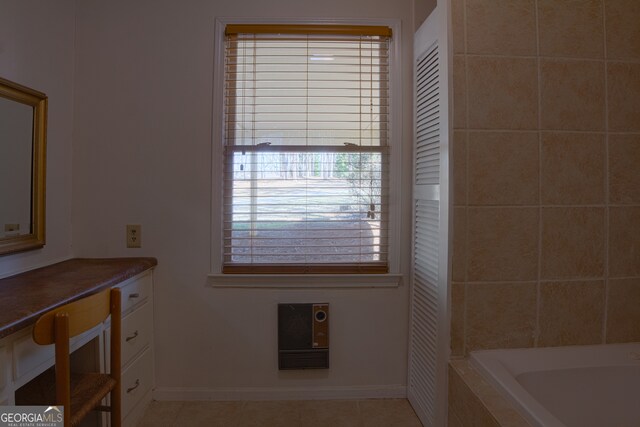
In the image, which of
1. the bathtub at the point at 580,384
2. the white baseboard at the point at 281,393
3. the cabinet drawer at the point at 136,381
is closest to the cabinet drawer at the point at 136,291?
the cabinet drawer at the point at 136,381

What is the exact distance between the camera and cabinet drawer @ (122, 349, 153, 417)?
5.05 ft

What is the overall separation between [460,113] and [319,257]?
973 millimetres

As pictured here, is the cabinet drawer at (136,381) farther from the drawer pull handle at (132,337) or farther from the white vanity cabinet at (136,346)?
the drawer pull handle at (132,337)

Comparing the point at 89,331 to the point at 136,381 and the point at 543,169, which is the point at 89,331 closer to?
the point at 136,381

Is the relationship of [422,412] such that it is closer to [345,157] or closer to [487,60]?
[345,157]

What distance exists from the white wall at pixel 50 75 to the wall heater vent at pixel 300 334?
3.79ft

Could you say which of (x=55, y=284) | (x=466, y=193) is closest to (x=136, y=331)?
(x=55, y=284)

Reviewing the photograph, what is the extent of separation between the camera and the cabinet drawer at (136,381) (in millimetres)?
1539

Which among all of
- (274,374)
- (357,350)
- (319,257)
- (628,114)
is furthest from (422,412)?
(628,114)

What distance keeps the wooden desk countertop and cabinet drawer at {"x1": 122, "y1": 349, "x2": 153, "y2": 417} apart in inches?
17.3

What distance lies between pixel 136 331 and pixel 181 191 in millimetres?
709

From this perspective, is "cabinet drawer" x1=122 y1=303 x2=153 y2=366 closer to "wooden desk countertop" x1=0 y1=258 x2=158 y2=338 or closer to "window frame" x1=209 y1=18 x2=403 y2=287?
"wooden desk countertop" x1=0 y1=258 x2=158 y2=338

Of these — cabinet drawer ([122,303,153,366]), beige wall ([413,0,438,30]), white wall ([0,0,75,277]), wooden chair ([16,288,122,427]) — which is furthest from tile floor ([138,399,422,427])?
beige wall ([413,0,438,30])

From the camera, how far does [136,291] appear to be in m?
1.64
